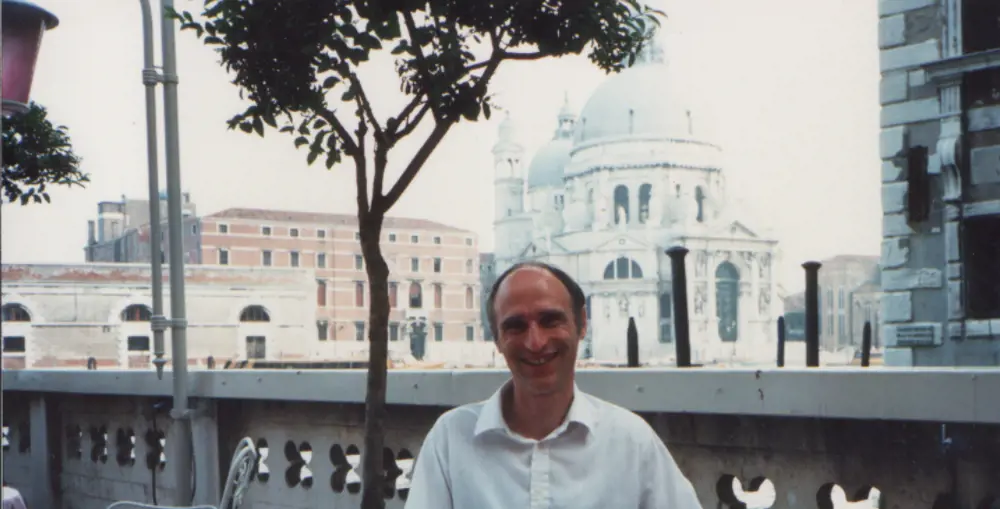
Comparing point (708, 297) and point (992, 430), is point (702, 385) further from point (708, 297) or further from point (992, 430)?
point (708, 297)

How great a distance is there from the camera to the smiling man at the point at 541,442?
71.5 inches

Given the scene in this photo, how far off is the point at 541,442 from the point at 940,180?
10.9 m

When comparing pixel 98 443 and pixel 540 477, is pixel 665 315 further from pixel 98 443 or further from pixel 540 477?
pixel 540 477

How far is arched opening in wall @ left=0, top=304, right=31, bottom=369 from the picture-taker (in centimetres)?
5166

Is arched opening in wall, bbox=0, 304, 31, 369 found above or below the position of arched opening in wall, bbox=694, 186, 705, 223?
below

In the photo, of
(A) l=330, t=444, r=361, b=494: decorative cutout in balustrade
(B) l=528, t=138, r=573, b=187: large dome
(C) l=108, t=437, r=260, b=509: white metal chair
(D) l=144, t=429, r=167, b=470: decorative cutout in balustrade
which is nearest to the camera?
(C) l=108, t=437, r=260, b=509: white metal chair

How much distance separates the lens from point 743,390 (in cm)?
352

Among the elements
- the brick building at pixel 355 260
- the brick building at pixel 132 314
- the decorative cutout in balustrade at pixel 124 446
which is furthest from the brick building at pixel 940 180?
the brick building at pixel 355 260

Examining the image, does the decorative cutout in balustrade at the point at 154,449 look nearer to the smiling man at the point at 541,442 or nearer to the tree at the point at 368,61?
the tree at the point at 368,61

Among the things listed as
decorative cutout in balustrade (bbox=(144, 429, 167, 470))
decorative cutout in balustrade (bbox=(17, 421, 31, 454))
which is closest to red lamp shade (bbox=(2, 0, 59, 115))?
decorative cutout in balustrade (bbox=(144, 429, 167, 470))

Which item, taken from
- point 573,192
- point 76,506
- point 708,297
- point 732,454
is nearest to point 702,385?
point 732,454

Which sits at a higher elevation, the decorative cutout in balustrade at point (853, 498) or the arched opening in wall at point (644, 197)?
the arched opening in wall at point (644, 197)

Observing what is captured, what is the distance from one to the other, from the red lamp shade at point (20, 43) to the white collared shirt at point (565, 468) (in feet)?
5.74

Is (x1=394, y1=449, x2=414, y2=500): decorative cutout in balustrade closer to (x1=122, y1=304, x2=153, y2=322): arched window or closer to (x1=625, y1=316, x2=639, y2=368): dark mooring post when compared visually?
(x1=625, y1=316, x2=639, y2=368): dark mooring post
